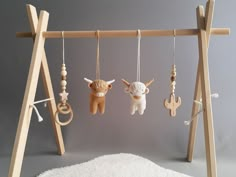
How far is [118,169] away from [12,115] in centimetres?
65

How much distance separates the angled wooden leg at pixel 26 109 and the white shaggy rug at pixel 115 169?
28cm

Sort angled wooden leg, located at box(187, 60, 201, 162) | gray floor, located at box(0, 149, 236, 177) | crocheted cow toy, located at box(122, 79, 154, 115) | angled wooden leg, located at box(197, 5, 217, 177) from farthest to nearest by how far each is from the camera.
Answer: gray floor, located at box(0, 149, 236, 177) → angled wooden leg, located at box(187, 60, 201, 162) → crocheted cow toy, located at box(122, 79, 154, 115) → angled wooden leg, located at box(197, 5, 217, 177)

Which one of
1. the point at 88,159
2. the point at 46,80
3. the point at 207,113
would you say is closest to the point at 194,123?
the point at 207,113

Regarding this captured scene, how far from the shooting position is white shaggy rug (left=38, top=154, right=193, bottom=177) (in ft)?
3.42

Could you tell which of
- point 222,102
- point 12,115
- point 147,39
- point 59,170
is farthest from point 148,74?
point 12,115

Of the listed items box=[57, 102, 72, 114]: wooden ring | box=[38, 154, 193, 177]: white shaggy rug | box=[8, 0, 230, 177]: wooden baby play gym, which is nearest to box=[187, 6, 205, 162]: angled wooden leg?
box=[8, 0, 230, 177]: wooden baby play gym

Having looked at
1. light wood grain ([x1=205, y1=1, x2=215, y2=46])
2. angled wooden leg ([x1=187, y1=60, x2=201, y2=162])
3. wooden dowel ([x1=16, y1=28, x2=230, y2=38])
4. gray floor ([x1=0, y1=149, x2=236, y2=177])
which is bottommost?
gray floor ([x1=0, y1=149, x2=236, y2=177])

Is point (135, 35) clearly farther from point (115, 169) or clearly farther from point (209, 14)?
point (115, 169)

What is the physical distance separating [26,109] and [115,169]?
0.49 m

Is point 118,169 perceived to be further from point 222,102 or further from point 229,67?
point 229,67

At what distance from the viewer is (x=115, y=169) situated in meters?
1.08

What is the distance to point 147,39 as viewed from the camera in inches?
48.4

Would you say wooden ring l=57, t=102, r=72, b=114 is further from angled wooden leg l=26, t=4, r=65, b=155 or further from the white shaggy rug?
the white shaggy rug

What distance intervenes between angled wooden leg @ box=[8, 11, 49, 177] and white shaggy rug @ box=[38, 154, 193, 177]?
284mm
